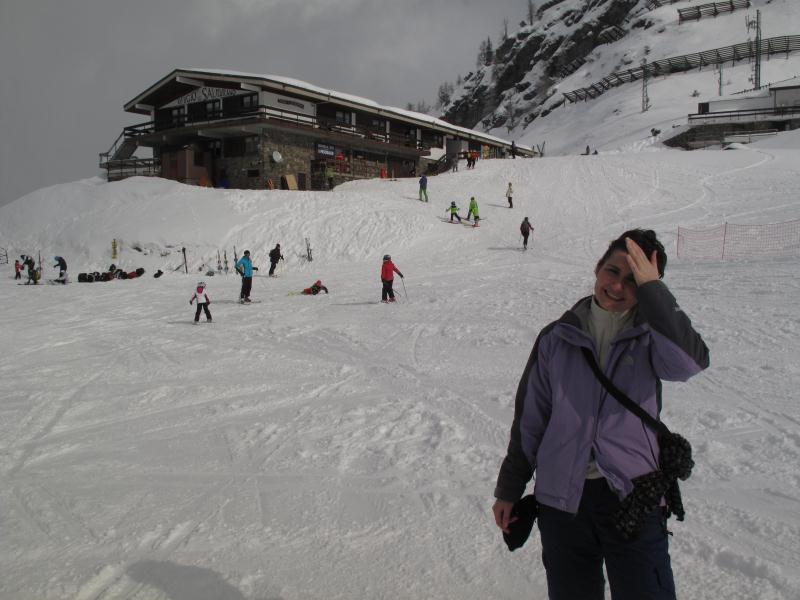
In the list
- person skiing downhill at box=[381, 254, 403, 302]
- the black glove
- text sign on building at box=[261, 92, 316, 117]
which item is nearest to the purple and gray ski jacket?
the black glove

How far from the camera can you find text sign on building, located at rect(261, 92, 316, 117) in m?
30.8

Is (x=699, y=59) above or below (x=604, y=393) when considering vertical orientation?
above

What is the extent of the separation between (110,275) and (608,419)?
22.2 metres

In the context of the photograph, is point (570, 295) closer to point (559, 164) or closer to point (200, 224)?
point (200, 224)

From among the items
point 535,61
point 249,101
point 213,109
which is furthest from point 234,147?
point 535,61

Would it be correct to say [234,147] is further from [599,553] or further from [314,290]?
[599,553]

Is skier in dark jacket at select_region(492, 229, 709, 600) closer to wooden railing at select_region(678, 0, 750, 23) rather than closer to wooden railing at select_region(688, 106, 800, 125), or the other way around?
wooden railing at select_region(688, 106, 800, 125)

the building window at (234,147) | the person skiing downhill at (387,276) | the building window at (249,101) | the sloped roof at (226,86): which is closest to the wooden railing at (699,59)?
the sloped roof at (226,86)

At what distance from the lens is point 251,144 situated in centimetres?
3047

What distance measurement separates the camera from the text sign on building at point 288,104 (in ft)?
101

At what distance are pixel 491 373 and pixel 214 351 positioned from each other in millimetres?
5181

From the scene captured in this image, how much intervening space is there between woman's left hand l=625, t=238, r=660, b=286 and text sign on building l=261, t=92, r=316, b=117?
1245 inches

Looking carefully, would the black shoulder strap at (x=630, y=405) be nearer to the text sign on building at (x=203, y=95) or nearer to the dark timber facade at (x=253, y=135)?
the dark timber facade at (x=253, y=135)

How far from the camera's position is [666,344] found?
182cm
